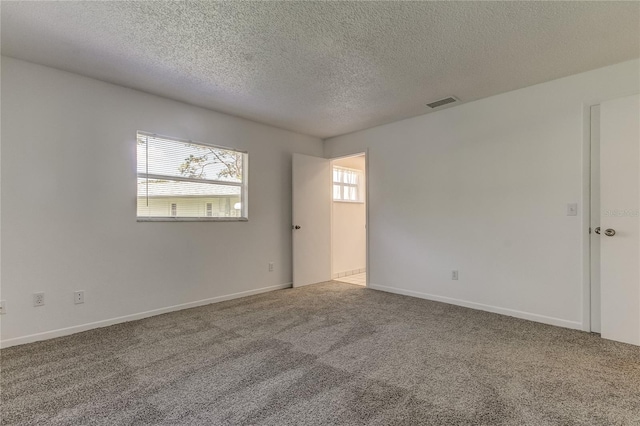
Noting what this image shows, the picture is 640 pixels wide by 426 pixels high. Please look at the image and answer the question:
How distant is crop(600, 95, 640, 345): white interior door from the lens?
2564 mm

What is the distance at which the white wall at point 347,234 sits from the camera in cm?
552

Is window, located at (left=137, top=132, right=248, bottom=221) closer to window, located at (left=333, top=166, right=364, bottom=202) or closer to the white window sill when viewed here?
the white window sill

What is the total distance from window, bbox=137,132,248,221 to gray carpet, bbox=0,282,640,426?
1271mm

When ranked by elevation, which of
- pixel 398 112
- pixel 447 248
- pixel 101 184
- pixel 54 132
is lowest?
pixel 447 248

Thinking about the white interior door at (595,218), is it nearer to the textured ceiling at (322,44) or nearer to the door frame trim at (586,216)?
the door frame trim at (586,216)

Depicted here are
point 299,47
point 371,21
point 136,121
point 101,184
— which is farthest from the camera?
point 136,121

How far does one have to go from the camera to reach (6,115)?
2549 millimetres

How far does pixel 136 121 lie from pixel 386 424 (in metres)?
3.56

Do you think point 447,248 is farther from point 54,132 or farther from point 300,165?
point 54,132

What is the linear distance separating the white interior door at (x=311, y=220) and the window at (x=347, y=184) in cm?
58

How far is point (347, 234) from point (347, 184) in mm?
1012

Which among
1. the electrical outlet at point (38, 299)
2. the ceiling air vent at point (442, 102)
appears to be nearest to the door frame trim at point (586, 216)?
the ceiling air vent at point (442, 102)

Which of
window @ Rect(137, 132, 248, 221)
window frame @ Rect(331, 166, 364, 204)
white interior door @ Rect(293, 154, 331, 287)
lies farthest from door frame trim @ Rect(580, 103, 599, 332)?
window @ Rect(137, 132, 248, 221)

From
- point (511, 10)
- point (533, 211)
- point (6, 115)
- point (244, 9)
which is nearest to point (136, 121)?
point (6, 115)
